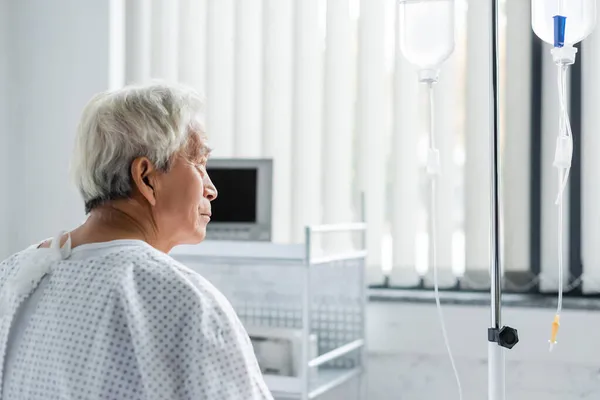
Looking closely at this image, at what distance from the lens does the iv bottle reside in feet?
4.58

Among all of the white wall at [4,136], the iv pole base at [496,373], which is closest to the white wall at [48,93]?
the white wall at [4,136]

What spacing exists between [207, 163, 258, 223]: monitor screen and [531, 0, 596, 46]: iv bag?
125 cm

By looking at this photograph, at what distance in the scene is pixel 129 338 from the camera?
41.3 inches

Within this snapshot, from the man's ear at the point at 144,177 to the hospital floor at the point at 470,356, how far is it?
1.43 metres

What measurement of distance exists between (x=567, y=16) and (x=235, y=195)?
1332mm

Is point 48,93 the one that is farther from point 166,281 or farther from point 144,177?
point 166,281

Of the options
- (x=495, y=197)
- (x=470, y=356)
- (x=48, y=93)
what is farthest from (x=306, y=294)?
(x=48, y=93)

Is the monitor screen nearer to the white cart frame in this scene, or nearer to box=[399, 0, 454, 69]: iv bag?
the white cart frame

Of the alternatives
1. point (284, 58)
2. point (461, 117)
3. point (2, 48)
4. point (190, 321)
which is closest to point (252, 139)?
point (284, 58)

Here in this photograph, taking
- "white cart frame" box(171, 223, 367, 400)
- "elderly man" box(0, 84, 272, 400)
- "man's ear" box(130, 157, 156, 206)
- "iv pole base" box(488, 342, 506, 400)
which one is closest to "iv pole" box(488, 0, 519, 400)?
"iv pole base" box(488, 342, 506, 400)

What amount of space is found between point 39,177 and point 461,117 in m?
1.46

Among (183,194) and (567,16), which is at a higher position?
(567,16)

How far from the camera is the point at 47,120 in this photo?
2.84 metres

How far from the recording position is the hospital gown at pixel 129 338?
1042mm
